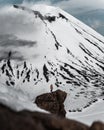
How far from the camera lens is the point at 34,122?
49.6ft

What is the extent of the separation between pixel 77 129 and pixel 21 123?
2676mm

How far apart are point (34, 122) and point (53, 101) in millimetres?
43653

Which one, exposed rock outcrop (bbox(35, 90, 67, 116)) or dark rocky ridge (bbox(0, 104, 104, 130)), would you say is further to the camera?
exposed rock outcrop (bbox(35, 90, 67, 116))

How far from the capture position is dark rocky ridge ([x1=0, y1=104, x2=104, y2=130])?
14.4 meters

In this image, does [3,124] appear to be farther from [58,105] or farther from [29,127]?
[58,105]

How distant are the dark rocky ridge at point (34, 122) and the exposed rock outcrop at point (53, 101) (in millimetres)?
40058

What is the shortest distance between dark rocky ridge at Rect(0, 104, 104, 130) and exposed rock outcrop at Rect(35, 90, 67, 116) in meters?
40.1

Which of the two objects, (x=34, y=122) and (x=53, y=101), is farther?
(x=53, y=101)

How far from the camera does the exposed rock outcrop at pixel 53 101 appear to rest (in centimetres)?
5788

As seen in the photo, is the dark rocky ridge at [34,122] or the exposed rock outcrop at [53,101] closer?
the dark rocky ridge at [34,122]

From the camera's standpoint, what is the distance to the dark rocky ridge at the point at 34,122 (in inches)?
567

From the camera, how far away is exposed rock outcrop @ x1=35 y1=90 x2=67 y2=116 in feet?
190

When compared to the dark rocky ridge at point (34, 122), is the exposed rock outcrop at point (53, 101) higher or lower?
lower

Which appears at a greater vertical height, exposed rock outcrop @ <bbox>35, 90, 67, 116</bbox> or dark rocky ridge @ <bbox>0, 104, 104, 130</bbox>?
dark rocky ridge @ <bbox>0, 104, 104, 130</bbox>
